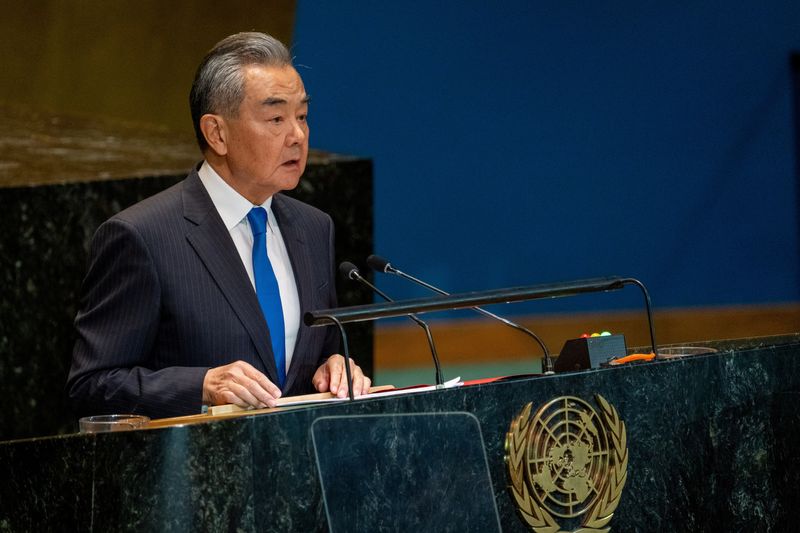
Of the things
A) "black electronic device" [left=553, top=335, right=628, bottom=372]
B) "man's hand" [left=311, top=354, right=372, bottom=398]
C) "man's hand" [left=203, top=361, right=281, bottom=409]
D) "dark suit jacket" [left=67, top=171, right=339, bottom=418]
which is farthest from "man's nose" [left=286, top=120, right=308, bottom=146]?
"black electronic device" [left=553, top=335, right=628, bottom=372]

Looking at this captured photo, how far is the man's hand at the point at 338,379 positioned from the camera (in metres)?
2.26

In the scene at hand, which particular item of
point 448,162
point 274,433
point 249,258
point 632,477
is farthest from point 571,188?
point 274,433

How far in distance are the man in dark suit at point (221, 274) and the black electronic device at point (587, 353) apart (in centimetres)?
39

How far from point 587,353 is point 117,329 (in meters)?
0.97

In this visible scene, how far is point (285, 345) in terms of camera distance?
8.77ft

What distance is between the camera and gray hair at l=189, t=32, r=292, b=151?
2736 millimetres

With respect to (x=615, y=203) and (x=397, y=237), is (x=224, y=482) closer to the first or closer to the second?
(x=397, y=237)

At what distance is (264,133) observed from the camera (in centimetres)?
273

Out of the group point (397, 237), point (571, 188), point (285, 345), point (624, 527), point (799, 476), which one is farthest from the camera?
point (571, 188)

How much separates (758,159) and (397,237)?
197 centimetres

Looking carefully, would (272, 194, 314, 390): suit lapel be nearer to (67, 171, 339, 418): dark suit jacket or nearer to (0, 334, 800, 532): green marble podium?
(67, 171, 339, 418): dark suit jacket

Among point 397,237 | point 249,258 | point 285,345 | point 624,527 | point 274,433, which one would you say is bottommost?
point 624,527

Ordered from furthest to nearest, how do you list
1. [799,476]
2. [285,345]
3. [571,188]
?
[571,188] < [285,345] < [799,476]

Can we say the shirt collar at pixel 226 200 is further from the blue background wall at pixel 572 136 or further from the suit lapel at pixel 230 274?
the blue background wall at pixel 572 136
